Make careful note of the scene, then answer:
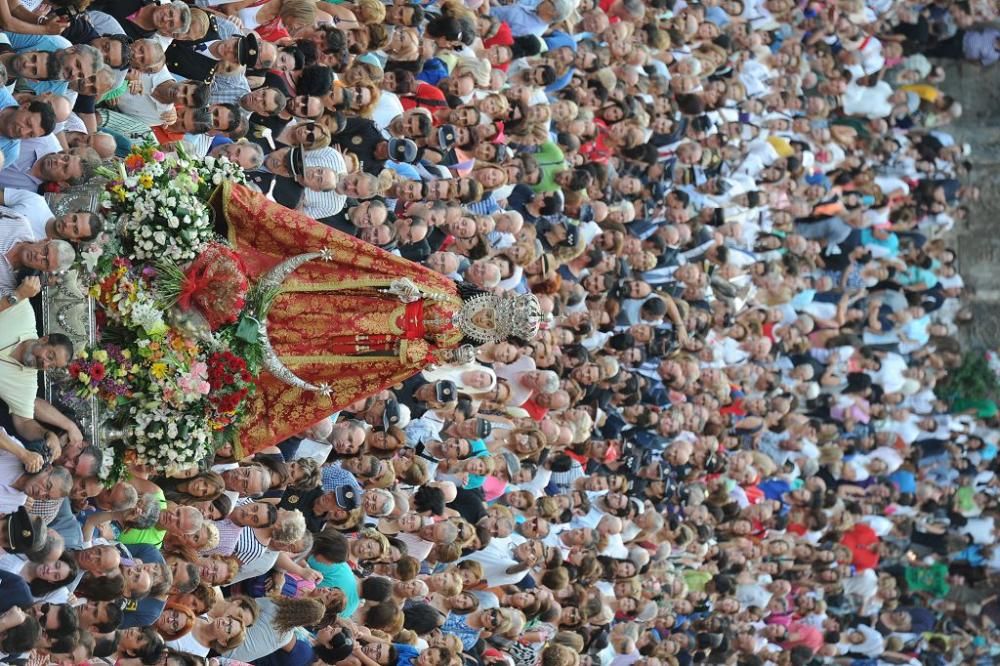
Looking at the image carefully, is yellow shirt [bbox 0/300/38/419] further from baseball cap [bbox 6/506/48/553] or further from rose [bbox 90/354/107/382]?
baseball cap [bbox 6/506/48/553]

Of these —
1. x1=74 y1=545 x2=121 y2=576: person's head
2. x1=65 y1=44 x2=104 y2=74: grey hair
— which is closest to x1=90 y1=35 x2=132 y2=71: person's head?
x1=65 y1=44 x2=104 y2=74: grey hair

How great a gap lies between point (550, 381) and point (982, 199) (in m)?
8.79

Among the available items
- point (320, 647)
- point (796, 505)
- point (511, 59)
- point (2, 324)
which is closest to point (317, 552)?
point (320, 647)

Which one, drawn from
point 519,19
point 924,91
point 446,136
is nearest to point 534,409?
point 446,136

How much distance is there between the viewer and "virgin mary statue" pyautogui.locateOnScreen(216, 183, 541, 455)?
725 centimetres

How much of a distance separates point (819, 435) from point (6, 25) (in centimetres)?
938

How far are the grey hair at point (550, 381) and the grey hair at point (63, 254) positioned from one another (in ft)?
14.0

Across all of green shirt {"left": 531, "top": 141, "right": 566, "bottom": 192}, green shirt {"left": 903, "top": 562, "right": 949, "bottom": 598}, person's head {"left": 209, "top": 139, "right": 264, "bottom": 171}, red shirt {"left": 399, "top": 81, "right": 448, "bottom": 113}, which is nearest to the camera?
person's head {"left": 209, "top": 139, "right": 264, "bottom": 171}

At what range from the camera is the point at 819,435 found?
1383cm

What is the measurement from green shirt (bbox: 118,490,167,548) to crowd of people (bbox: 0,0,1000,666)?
0.02m

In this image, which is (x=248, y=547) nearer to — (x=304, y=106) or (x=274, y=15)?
(x=304, y=106)

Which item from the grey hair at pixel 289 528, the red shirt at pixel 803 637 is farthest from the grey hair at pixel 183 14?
the red shirt at pixel 803 637

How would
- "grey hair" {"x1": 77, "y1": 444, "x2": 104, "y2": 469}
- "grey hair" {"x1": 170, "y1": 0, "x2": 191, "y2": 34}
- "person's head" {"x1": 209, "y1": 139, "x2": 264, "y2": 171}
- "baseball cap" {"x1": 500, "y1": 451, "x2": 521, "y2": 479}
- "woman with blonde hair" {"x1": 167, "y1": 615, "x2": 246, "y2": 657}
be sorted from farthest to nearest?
"baseball cap" {"x1": 500, "y1": 451, "x2": 521, "y2": 479}
"person's head" {"x1": 209, "y1": 139, "x2": 264, "y2": 171}
"grey hair" {"x1": 170, "y1": 0, "x2": 191, "y2": 34}
"woman with blonde hair" {"x1": 167, "y1": 615, "x2": 246, "y2": 657}
"grey hair" {"x1": 77, "y1": 444, "x2": 104, "y2": 469}

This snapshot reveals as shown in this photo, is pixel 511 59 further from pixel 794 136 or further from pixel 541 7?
pixel 794 136
